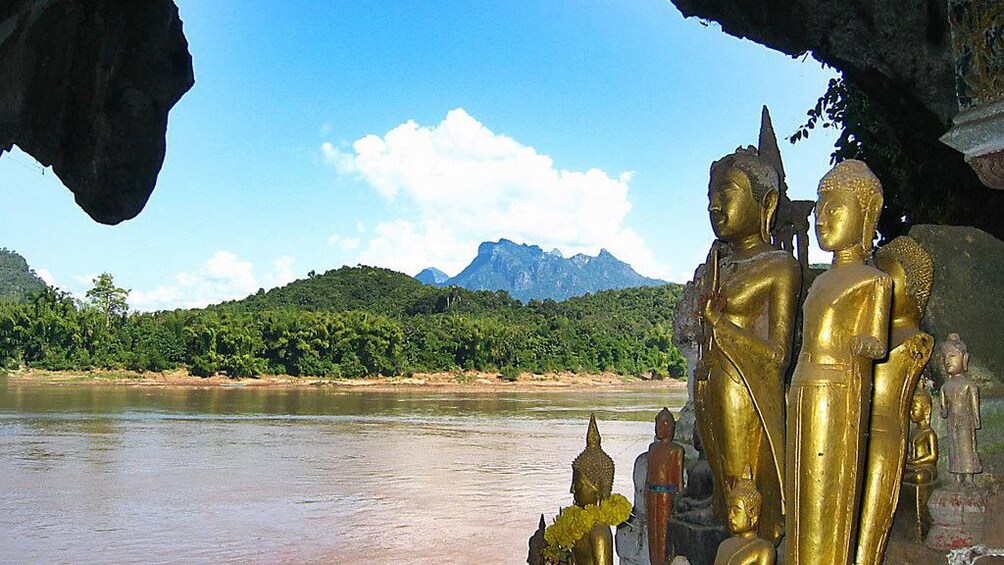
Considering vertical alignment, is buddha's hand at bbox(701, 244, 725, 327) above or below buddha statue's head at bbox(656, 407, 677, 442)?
above

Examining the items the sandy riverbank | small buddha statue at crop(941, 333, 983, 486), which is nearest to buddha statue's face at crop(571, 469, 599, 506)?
small buddha statue at crop(941, 333, 983, 486)

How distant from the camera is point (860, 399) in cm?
248

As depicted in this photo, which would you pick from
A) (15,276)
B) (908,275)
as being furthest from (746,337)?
(15,276)

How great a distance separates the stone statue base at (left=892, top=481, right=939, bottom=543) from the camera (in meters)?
3.26

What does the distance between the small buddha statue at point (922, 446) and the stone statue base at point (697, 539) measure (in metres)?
0.99

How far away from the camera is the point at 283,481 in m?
14.2

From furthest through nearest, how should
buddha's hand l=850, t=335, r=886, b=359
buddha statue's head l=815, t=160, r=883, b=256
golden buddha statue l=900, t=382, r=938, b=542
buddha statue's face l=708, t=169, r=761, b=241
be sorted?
buddha statue's face l=708, t=169, r=761, b=241 < golden buddha statue l=900, t=382, r=938, b=542 < buddha statue's head l=815, t=160, r=883, b=256 < buddha's hand l=850, t=335, r=886, b=359

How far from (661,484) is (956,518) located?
1959mm

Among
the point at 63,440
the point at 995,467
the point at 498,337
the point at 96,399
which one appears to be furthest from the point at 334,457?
the point at 498,337

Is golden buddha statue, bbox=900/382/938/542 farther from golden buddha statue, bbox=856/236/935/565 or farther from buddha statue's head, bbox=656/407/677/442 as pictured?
buddha statue's head, bbox=656/407/677/442

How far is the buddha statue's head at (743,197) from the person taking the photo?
3.48 meters

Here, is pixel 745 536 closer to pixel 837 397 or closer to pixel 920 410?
pixel 837 397

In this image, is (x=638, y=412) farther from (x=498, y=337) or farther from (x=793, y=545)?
(x=793, y=545)

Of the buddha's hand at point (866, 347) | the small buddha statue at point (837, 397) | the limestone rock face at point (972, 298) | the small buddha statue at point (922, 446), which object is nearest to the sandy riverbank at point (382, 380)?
the limestone rock face at point (972, 298)
